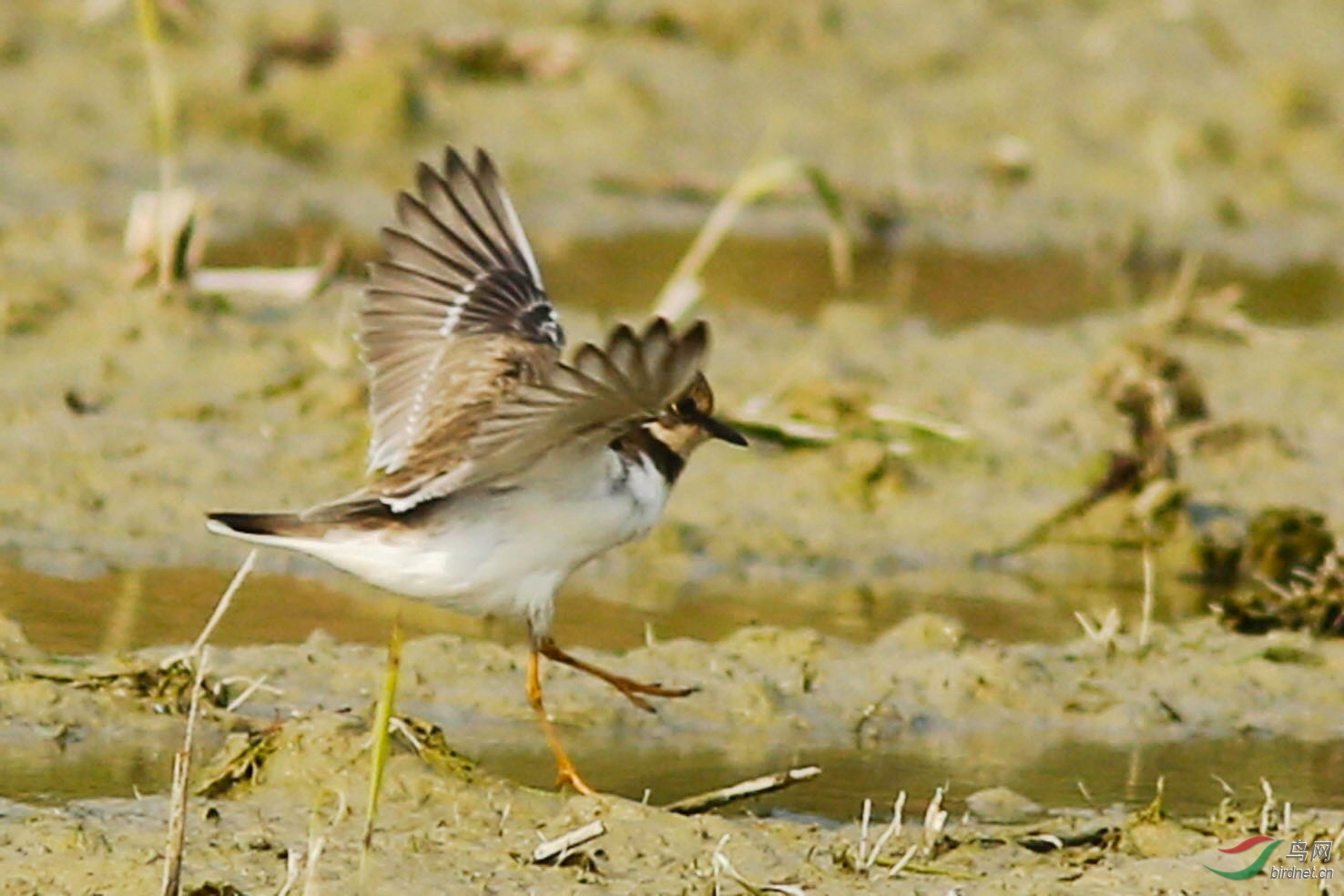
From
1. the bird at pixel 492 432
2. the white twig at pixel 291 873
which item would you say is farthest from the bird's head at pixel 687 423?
the white twig at pixel 291 873

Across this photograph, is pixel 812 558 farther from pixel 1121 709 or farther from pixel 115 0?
pixel 115 0

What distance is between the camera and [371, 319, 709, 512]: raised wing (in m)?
4.80

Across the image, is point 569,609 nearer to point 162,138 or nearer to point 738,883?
point 738,883

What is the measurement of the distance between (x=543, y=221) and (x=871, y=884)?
7894 mm

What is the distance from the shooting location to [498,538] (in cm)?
555

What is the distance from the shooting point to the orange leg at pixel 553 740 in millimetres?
5609

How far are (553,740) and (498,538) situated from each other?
48 centimetres

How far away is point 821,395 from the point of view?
29.5 ft

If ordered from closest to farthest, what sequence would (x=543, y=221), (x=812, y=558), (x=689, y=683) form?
(x=689, y=683), (x=812, y=558), (x=543, y=221)

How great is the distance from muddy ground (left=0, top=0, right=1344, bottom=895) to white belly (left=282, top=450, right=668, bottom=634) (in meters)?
0.33

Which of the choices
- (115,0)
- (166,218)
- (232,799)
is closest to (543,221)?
(115,0)

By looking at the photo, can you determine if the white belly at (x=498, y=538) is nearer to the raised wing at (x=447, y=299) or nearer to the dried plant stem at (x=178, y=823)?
the raised wing at (x=447, y=299)

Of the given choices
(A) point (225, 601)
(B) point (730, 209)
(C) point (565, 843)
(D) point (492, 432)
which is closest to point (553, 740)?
(C) point (565, 843)
